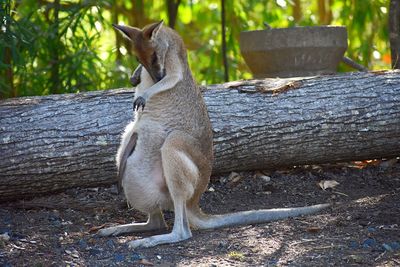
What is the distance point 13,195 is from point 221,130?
6.29 feet

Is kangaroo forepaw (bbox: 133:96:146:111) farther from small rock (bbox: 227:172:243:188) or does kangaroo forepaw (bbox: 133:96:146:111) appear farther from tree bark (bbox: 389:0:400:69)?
tree bark (bbox: 389:0:400:69)

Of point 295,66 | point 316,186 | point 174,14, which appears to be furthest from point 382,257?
point 174,14

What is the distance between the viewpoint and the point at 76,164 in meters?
6.19

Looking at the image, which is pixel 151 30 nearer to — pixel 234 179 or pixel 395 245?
pixel 234 179

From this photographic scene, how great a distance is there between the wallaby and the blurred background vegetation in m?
1.59

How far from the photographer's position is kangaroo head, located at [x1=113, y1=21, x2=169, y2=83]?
522 centimetres

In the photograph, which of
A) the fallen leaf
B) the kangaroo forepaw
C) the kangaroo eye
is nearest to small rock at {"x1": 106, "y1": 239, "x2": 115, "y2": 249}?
the kangaroo forepaw

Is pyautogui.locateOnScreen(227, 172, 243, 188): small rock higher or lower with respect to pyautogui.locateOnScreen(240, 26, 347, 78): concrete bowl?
lower

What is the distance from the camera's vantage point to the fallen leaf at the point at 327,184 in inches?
266

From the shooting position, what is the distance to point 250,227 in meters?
5.49

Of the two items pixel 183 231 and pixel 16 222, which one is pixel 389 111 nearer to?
pixel 183 231

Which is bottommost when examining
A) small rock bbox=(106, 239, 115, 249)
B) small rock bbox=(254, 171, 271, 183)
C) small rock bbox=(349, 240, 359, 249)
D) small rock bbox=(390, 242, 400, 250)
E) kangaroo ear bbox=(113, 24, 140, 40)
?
small rock bbox=(254, 171, 271, 183)

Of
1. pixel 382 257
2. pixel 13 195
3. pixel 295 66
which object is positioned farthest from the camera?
pixel 295 66

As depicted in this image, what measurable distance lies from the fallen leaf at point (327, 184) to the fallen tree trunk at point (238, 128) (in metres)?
0.20
